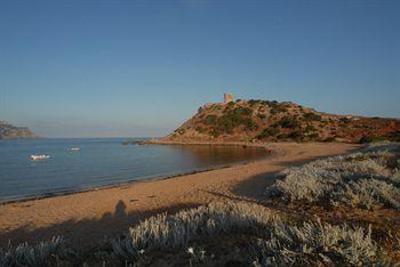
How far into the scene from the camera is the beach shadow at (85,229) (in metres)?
8.94

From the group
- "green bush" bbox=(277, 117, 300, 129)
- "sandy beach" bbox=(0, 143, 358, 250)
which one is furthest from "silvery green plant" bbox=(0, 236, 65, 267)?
"green bush" bbox=(277, 117, 300, 129)

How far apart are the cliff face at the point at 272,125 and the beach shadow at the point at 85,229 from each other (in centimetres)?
4300

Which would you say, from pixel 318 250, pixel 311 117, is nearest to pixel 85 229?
pixel 318 250

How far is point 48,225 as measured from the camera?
10.8 m

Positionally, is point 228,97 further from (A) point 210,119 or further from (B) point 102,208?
(B) point 102,208

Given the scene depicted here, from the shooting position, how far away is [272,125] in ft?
Answer: 234

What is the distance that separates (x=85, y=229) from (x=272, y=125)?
6438cm

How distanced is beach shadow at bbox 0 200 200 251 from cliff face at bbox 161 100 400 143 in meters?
43.0

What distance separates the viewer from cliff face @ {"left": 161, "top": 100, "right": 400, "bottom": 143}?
5906 cm

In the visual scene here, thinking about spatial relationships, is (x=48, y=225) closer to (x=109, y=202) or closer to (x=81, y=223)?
(x=81, y=223)

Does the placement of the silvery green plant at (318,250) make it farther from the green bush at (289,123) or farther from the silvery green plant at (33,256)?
the green bush at (289,123)

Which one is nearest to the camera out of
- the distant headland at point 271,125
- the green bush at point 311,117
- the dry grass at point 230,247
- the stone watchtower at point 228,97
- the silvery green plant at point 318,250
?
the silvery green plant at point 318,250

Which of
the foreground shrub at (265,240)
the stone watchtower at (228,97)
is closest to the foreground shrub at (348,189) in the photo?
the foreground shrub at (265,240)

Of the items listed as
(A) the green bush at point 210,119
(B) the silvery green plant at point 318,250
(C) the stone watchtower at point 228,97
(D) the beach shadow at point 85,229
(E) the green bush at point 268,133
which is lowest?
(D) the beach shadow at point 85,229
